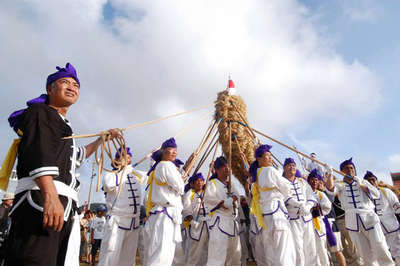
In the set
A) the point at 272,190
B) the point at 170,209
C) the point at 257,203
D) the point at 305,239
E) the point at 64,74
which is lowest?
the point at 305,239

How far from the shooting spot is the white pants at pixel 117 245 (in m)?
4.08

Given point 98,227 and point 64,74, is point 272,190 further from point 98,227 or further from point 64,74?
point 98,227

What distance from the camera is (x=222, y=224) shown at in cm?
493

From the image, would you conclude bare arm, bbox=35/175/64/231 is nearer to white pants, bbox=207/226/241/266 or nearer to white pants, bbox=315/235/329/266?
white pants, bbox=207/226/241/266

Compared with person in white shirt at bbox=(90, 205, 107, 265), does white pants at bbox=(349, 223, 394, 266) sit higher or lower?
lower

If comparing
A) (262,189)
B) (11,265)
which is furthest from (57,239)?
(262,189)

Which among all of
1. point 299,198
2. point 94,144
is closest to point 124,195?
point 94,144

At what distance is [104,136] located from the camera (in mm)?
2457

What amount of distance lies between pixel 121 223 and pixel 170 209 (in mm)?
880

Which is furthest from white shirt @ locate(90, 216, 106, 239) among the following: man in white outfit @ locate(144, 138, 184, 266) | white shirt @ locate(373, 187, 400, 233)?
white shirt @ locate(373, 187, 400, 233)

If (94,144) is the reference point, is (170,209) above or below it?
below

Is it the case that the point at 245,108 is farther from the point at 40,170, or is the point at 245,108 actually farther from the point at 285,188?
the point at 40,170

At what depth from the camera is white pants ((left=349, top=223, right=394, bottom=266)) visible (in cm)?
484

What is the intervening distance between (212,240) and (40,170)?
3.79 m
